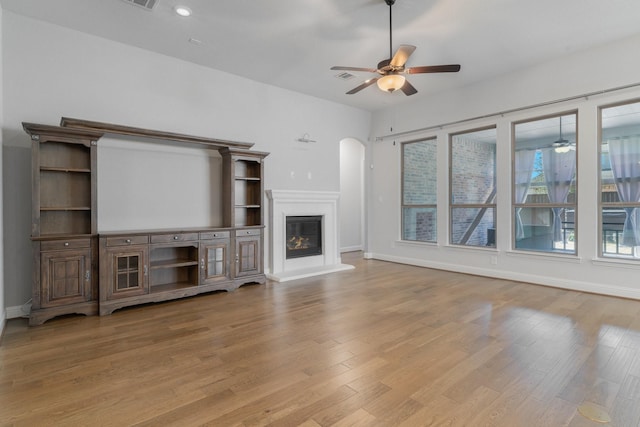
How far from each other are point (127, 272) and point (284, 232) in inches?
97.9

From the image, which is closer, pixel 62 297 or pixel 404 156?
pixel 62 297

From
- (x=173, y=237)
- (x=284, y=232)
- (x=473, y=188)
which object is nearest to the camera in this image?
(x=173, y=237)

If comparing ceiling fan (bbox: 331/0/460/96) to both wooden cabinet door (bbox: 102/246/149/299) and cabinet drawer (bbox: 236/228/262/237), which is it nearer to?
cabinet drawer (bbox: 236/228/262/237)

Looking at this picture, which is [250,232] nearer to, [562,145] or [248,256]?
[248,256]

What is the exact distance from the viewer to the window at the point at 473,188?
5578 mm

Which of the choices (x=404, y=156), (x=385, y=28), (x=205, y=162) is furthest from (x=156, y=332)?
(x=404, y=156)

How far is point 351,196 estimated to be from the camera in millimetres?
8766

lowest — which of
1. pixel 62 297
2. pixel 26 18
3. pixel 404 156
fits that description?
pixel 62 297

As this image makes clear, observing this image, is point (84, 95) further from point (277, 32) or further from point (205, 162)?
point (277, 32)

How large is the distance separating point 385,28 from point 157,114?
10.2 feet

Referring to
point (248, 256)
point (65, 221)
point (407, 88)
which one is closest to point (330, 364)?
point (248, 256)

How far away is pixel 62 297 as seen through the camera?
3.38 meters

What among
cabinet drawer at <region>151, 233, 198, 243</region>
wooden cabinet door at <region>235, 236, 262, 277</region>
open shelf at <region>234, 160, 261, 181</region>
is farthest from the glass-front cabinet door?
open shelf at <region>234, 160, 261, 181</region>

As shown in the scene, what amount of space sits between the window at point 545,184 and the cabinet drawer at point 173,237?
485 cm
